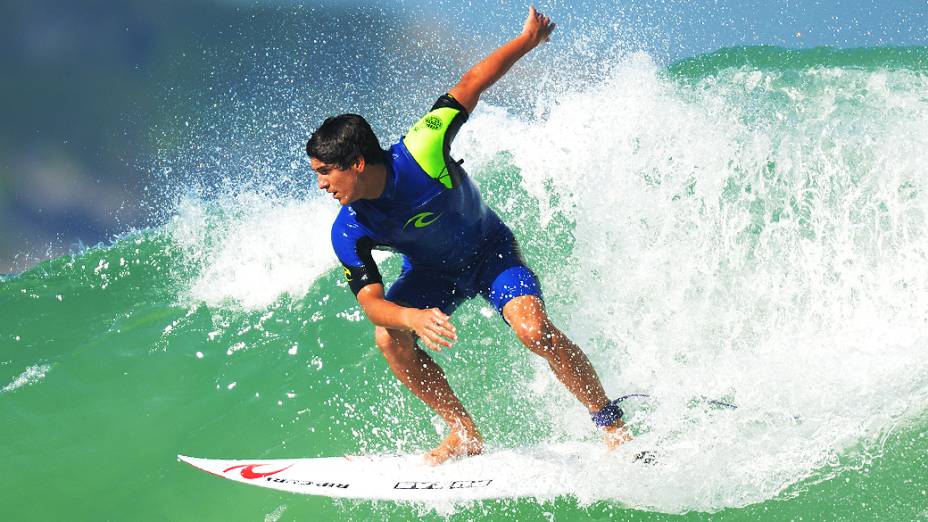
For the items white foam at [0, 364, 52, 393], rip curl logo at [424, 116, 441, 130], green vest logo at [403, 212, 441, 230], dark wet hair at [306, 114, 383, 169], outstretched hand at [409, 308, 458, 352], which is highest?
white foam at [0, 364, 52, 393]

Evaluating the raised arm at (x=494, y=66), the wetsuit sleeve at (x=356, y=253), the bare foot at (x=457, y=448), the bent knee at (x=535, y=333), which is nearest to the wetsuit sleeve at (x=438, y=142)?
the raised arm at (x=494, y=66)

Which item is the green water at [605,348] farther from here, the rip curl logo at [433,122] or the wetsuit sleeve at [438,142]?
the rip curl logo at [433,122]

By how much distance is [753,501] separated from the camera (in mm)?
3852

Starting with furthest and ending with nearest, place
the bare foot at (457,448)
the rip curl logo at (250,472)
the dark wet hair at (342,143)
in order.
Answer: the rip curl logo at (250,472) → the bare foot at (457,448) → the dark wet hair at (342,143)

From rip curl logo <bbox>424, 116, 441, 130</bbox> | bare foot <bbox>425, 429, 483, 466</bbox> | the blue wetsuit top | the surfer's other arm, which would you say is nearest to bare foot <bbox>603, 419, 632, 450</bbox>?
bare foot <bbox>425, 429, 483, 466</bbox>

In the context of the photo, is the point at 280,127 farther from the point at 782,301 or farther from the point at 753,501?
the point at 753,501

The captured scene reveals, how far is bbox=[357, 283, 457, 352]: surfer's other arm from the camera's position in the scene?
328 centimetres

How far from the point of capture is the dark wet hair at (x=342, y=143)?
11.5ft

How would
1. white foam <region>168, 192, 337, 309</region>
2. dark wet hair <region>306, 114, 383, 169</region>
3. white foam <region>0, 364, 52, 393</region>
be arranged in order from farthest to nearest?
white foam <region>168, 192, 337, 309</region>
white foam <region>0, 364, 52, 393</region>
dark wet hair <region>306, 114, 383, 169</region>

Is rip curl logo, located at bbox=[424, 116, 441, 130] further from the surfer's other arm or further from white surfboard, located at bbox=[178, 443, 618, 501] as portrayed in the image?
white surfboard, located at bbox=[178, 443, 618, 501]

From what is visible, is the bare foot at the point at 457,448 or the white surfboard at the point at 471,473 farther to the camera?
the bare foot at the point at 457,448

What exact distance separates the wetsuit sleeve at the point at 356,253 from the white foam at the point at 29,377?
4.10m

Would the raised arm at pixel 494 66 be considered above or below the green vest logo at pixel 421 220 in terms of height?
above

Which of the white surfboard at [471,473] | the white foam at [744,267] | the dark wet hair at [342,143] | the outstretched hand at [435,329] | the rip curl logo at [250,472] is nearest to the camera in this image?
the outstretched hand at [435,329]
